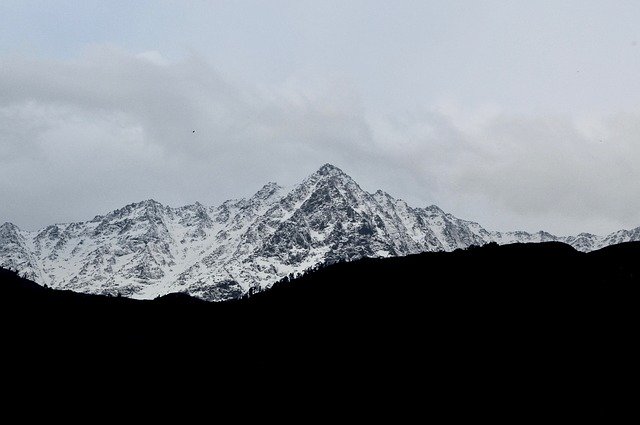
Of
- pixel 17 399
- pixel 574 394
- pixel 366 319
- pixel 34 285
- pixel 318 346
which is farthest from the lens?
pixel 34 285

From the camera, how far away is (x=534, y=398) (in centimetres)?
11650

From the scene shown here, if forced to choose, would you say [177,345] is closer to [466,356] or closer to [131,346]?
[131,346]

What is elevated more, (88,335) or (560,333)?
(88,335)

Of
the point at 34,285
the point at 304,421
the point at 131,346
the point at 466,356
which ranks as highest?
the point at 34,285

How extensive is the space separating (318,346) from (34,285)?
3229 inches

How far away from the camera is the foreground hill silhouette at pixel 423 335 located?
120312 millimetres

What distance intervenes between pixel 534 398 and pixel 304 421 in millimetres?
36853

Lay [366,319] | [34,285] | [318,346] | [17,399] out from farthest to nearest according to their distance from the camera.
A: 1. [34,285]
2. [366,319]
3. [318,346]
4. [17,399]

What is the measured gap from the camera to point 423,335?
150 metres

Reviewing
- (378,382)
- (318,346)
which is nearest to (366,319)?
(318,346)

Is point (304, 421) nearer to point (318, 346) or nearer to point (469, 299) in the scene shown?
point (318, 346)

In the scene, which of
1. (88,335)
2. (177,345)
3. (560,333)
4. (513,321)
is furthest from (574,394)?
(88,335)

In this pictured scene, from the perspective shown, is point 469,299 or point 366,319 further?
point 366,319

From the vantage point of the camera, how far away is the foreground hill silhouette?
→ 120 meters
